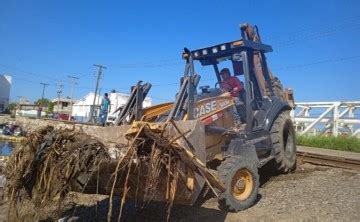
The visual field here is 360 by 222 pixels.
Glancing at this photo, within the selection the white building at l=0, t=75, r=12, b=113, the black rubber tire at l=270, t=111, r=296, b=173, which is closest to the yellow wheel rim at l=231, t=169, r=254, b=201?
the black rubber tire at l=270, t=111, r=296, b=173

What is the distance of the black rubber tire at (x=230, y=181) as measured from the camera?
5.89 m

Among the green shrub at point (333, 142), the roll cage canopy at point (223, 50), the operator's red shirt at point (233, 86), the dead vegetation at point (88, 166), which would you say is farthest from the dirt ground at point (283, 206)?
the green shrub at point (333, 142)

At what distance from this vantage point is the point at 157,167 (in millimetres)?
4668

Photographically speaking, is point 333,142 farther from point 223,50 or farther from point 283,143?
point 223,50

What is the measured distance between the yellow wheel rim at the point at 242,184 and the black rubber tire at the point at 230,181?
5cm

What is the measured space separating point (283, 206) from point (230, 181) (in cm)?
108

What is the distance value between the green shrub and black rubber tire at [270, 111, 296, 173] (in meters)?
7.04

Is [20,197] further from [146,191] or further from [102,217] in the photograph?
[102,217]

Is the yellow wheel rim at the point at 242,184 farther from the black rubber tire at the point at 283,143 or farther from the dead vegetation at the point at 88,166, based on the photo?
the black rubber tire at the point at 283,143

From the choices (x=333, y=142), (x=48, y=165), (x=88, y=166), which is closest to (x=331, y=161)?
(x=333, y=142)

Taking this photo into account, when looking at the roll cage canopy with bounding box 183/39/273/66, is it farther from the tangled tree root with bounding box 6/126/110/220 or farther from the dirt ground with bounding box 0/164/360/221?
the tangled tree root with bounding box 6/126/110/220

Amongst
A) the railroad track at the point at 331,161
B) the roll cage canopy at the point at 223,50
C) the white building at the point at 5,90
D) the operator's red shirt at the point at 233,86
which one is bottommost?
the railroad track at the point at 331,161

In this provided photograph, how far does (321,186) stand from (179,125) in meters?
3.69

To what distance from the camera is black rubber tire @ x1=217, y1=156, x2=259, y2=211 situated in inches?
232
